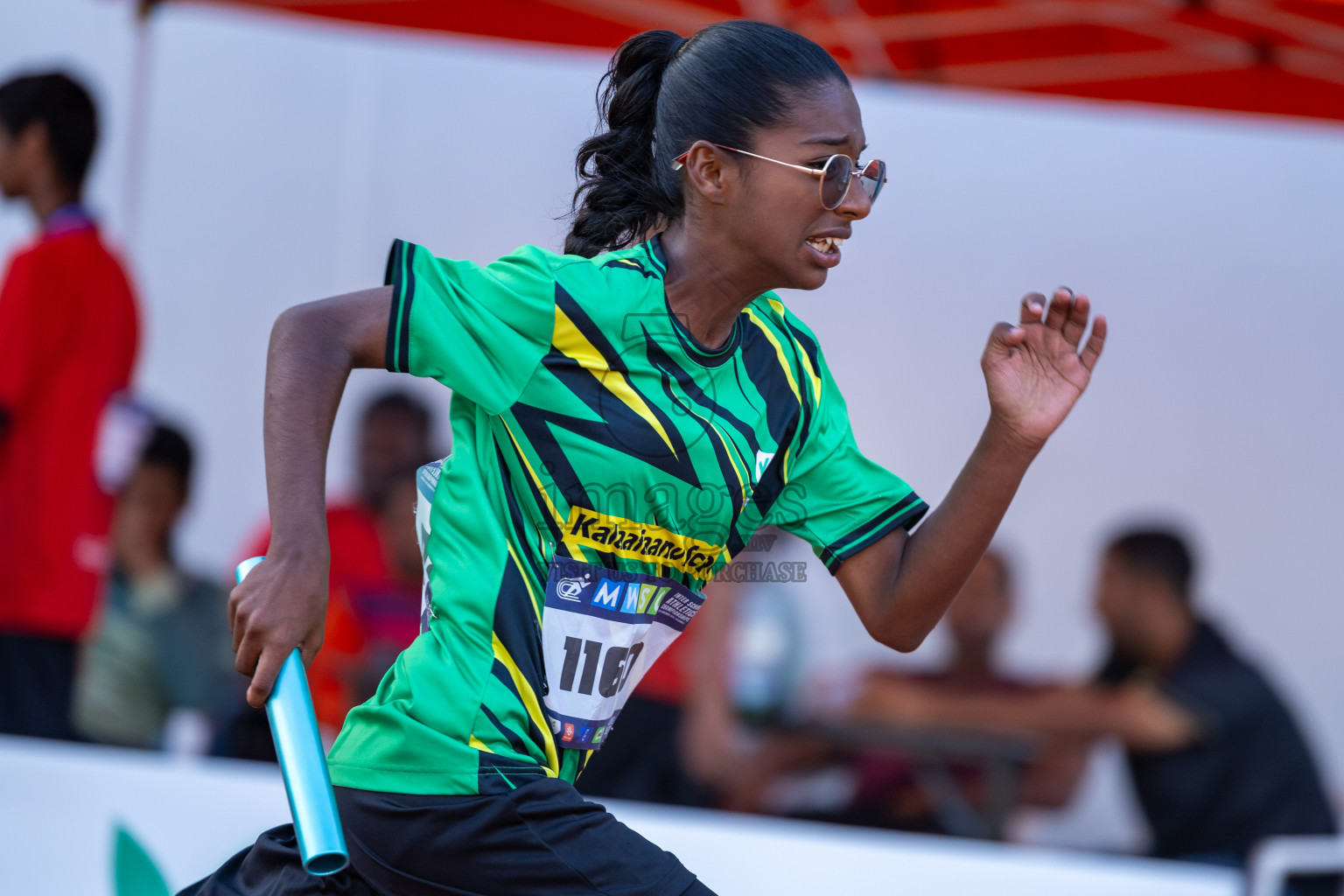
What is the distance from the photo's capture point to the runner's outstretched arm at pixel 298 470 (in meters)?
1.50

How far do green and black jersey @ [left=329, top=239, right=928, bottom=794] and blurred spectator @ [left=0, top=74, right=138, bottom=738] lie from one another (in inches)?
96.5

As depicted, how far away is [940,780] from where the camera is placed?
4.84m

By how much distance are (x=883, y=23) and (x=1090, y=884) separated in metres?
3.12

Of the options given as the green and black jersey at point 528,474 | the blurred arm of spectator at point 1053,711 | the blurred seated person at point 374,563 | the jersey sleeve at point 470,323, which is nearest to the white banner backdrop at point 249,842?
the blurred seated person at point 374,563

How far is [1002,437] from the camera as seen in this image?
1759 mm

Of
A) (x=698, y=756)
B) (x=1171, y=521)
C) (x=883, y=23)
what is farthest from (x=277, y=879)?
(x=1171, y=521)

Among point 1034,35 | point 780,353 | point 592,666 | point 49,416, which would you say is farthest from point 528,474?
point 1034,35

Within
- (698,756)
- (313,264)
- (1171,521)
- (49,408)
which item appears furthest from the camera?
(313,264)

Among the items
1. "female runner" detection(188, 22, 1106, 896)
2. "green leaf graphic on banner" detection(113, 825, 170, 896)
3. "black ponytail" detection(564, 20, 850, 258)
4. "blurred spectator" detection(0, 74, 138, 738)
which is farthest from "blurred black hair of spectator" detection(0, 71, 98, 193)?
"female runner" detection(188, 22, 1106, 896)

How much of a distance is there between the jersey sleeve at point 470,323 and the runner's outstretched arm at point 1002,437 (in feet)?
1.81

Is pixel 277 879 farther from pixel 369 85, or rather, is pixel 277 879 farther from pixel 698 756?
pixel 369 85

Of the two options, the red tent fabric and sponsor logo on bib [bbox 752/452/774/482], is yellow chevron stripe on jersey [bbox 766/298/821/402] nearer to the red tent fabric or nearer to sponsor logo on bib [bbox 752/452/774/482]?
sponsor logo on bib [bbox 752/452/774/482]

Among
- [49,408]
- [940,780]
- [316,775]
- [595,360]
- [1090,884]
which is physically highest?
[595,360]

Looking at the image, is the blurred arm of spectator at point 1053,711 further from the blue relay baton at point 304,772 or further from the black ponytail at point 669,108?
the blue relay baton at point 304,772
